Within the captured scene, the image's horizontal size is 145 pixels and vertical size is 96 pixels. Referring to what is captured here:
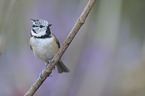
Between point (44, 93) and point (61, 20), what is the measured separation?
1.32 meters

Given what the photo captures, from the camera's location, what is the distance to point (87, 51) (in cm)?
411

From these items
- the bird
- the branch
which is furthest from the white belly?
the branch

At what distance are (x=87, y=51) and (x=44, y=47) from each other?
141 cm

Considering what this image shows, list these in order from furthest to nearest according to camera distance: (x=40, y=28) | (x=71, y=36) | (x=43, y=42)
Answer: (x=43, y=42)
(x=40, y=28)
(x=71, y=36)

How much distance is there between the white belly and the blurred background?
31cm

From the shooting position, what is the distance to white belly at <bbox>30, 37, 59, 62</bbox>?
9.23 ft

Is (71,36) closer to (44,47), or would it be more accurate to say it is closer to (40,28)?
(40,28)

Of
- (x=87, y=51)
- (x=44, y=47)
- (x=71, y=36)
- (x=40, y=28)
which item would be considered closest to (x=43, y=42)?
(x=44, y=47)

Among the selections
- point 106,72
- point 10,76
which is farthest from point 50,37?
point 10,76

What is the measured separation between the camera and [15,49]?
4020mm

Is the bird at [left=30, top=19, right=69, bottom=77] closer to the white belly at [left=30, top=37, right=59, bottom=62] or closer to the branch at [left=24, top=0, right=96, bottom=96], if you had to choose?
the white belly at [left=30, top=37, right=59, bottom=62]

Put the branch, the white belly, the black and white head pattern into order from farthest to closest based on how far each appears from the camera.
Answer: the white belly, the black and white head pattern, the branch

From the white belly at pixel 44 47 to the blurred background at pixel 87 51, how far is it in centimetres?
31

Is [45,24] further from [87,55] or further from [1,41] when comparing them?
[87,55]
